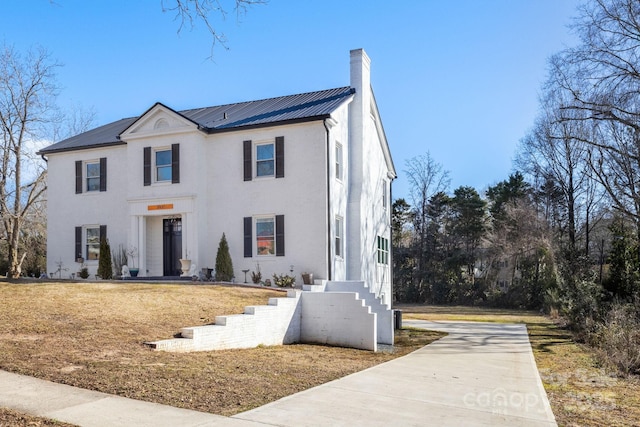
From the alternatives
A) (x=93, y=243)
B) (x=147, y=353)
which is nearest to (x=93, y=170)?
(x=93, y=243)

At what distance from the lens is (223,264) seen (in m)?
19.0

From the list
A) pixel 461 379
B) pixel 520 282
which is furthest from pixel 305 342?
pixel 520 282

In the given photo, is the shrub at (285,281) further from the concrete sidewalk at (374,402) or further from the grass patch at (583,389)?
the grass patch at (583,389)

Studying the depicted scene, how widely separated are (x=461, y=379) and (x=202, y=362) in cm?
466

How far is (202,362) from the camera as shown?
882 cm

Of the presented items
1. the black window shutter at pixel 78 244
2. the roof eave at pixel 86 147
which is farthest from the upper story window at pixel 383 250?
the black window shutter at pixel 78 244

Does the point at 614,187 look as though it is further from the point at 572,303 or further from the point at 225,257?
the point at 225,257

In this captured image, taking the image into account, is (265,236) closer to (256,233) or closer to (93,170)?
(256,233)

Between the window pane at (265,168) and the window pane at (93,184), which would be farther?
the window pane at (93,184)

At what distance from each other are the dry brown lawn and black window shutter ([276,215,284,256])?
11.4 ft

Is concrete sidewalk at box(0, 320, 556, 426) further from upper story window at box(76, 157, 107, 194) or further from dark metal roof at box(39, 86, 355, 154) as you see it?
upper story window at box(76, 157, 107, 194)

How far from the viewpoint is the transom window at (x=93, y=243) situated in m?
21.9

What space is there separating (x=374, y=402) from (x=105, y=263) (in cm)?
1561

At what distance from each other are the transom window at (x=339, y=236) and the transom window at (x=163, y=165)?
660 centimetres
